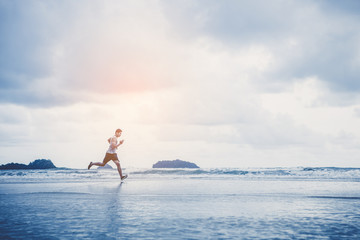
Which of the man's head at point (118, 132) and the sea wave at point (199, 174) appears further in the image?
the sea wave at point (199, 174)

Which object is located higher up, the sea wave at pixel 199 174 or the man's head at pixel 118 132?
the man's head at pixel 118 132

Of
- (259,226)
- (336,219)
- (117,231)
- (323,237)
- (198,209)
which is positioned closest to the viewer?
(323,237)

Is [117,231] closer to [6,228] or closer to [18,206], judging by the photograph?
[6,228]

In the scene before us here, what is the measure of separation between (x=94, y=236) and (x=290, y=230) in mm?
2661

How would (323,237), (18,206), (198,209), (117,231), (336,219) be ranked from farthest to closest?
1. (18,206)
2. (198,209)
3. (336,219)
4. (117,231)
5. (323,237)

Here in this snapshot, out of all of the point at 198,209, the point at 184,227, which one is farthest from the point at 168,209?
the point at 184,227

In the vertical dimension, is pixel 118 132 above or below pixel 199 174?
above

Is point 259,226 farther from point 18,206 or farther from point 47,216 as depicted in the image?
point 18,206

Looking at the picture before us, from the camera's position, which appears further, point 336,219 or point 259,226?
point 336,219

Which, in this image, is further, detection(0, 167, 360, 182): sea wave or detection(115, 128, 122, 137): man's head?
detection(0, 167, 360, 182): sea wave

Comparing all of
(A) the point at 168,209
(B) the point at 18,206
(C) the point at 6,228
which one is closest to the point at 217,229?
(A) the point at 168,209

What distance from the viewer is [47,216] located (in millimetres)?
6000

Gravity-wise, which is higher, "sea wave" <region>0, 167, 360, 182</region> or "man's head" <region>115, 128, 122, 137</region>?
"man's head" <region>115, 128, 122, 137</region>

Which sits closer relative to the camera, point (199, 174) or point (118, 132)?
point (118, 132)
